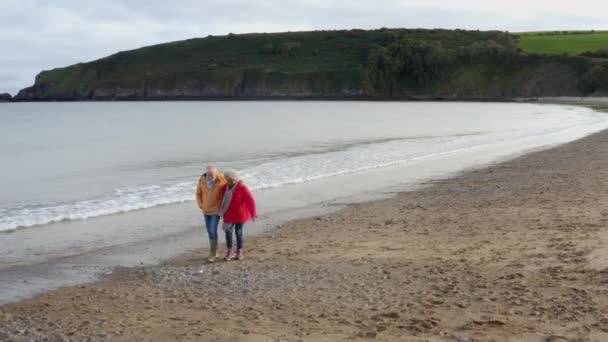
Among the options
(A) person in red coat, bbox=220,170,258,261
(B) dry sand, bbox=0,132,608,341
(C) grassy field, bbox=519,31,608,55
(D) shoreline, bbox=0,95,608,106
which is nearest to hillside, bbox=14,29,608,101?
(D) shoreline, bbox=0,95,608,106

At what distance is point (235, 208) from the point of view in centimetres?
1158

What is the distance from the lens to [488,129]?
4950 cm

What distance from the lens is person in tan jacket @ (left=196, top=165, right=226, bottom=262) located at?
453 inches

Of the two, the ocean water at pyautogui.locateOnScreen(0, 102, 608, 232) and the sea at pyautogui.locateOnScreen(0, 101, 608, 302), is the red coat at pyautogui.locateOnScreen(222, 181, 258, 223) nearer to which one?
the sea at pyautogui.locateOnScreen(0, 101, 608, 302)

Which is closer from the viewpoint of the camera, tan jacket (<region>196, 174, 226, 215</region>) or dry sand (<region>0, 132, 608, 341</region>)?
dry sand (<region>0, 132, 608, 341</region>)

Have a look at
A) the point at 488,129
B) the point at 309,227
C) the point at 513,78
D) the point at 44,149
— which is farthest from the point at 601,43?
the point at 309,227

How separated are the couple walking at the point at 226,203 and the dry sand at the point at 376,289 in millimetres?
452

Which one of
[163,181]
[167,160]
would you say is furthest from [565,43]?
[163,181]

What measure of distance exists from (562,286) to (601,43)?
133 metres

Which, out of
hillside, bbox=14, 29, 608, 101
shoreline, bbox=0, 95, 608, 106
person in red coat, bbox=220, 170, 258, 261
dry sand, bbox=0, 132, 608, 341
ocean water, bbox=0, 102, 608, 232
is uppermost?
hillside, bbox=14, 29, 608, 101

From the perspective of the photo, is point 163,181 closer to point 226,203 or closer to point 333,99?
point 226,203

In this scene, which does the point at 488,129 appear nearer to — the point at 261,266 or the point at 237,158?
the point at 237,158

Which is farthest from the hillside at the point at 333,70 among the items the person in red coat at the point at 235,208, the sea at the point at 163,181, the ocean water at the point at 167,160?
the person in red coat at the point at 235,208

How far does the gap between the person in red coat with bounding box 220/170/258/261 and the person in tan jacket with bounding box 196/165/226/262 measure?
0.09 metres
